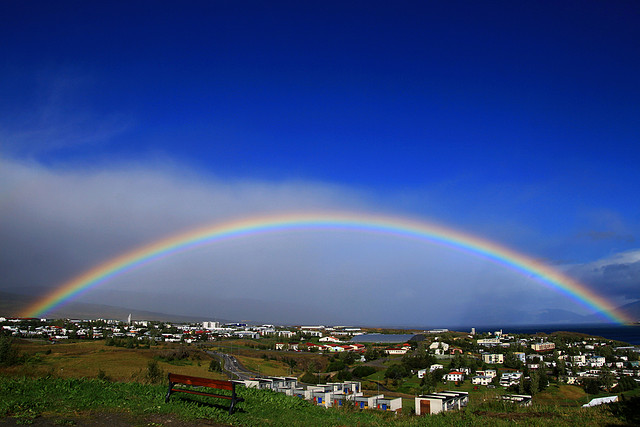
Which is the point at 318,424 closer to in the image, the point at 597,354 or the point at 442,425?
the point at 442,425

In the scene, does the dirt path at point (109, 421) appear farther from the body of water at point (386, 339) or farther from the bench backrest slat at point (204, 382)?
the body of water at point (386, 339)

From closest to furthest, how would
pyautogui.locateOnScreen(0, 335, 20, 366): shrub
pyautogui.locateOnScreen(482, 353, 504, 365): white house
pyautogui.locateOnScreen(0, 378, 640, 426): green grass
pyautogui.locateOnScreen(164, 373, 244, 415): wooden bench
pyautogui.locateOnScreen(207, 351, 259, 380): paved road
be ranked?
1. pyautogui.locateOnScreen(0, 378, 640, 426): green grass
2. pyautogui.locateOnScreen(164, 373, 244, 415): wooden bench
3. pyautogui.locateOnScreen(0, 335, 20, 366): shrub
4. pyautogui.locateOnScreen(207, 351, 259, 380): paved road
5. pyautogui.locateOnScreen(482, 353, 504, 365): white house

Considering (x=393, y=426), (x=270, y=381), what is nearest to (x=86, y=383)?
(x=393, y=426)

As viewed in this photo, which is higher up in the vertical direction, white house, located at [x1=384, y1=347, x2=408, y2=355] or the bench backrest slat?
the bench backrest slat

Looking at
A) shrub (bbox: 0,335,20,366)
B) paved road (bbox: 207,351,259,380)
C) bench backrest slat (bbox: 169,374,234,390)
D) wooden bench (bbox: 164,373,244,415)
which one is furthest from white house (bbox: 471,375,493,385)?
bench backrest slat (bbox: 169,374,234,390)

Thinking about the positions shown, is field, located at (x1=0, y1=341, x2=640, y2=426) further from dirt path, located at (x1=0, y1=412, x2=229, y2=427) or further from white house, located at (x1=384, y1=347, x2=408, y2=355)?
white house, located at (x1=384, y1=347, x2=408, y2=355)

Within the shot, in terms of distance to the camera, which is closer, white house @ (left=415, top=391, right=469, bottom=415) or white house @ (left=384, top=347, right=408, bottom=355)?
white house @ (left=415, top=391, right=469, bottom=415)

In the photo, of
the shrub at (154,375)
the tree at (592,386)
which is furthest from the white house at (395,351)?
the shrub at (154,375)

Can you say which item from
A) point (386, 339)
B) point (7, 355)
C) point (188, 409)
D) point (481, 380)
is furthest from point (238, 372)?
point (386, 339)

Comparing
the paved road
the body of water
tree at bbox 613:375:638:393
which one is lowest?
the body of water
